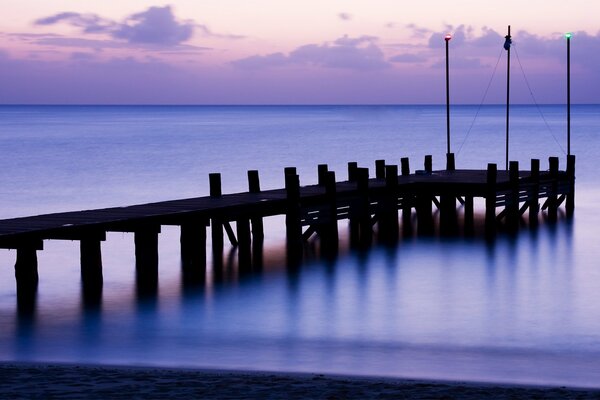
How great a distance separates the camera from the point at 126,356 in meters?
13.8

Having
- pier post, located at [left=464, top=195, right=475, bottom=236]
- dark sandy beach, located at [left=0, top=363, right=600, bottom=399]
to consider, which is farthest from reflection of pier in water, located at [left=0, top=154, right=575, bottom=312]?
dark sandy beach, located at [left=0, top=363, right=600, bottom=399]

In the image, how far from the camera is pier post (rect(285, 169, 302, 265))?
70.9ft

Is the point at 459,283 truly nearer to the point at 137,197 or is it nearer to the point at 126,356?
the point at 126,356

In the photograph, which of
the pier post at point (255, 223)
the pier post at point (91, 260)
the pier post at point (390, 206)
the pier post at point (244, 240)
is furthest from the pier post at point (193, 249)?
the pier post at point (390, 206)

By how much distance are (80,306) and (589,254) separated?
37.1 ft

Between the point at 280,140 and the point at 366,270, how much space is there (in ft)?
229

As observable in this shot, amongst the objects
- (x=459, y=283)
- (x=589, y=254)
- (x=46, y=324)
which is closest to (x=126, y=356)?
(x=46, y=324)

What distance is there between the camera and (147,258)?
61.9 ft

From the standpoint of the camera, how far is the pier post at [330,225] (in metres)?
22.8

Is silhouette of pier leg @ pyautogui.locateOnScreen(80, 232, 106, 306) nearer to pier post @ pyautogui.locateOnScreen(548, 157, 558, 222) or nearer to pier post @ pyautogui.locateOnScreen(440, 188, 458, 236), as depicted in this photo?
pier post @ pyautogui.locateOnScreen(440, 188, 458, 236)

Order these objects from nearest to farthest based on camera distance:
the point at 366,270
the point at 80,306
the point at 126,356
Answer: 1. the point at 126,356
2. the point at 80,306
3. the point at 366,270

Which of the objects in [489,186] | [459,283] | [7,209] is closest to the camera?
[459,283]

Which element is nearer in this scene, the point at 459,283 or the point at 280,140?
the point at 459,283

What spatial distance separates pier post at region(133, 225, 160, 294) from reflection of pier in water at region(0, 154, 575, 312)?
0.02m
